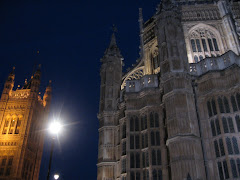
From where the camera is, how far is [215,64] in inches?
868

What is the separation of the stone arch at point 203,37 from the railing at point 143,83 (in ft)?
14.9

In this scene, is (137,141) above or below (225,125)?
above

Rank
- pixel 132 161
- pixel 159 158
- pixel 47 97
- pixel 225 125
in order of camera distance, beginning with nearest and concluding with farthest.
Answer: pixel 225 125 < pixel 159 158 < pixel 132 161 < pixel 47 97

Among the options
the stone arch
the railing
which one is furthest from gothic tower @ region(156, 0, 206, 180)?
the stone arch

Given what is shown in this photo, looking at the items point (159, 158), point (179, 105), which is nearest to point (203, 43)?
point (179, 105)

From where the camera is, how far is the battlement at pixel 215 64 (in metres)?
21.3

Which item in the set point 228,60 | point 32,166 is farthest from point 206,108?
point 32,166

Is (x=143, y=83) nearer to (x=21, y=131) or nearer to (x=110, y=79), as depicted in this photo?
(x=110, y=79)

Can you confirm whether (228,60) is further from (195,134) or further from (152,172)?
(152,172)

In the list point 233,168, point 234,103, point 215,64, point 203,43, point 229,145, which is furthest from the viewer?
point 203,43

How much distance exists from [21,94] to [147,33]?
38.5 m

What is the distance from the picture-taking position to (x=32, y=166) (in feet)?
192

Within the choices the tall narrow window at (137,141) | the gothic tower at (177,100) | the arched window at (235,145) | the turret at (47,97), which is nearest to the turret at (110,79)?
the tall narrow window at (137,141)

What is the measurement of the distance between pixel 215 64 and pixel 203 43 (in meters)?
6.83
